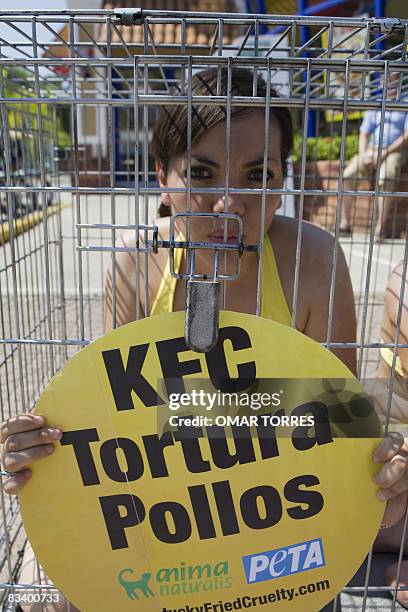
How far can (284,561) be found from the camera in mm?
892

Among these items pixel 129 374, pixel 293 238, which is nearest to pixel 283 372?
Result: pixel 129 374

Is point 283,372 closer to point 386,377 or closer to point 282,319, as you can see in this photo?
point 282,319

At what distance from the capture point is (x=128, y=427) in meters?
0.84

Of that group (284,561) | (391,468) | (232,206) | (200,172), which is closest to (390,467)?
(391,468)

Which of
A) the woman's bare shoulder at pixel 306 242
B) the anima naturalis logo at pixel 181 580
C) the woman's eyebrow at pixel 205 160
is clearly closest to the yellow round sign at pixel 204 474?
the anima naturalis logo at pixel 181 580

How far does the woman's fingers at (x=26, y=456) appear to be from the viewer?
843 mm

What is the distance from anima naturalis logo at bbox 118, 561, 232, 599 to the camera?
2.89 feet

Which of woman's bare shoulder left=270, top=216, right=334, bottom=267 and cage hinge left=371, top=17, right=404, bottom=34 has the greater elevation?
cage hinge left=371, top=17, right=404, bottom=34

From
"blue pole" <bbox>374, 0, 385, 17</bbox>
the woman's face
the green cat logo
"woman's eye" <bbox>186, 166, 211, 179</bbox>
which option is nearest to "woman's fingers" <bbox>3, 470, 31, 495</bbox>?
the green cat logo

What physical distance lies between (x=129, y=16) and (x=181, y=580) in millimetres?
899

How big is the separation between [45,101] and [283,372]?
0.53 metres

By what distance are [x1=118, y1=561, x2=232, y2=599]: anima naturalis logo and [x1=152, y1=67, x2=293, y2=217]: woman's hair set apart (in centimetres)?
78

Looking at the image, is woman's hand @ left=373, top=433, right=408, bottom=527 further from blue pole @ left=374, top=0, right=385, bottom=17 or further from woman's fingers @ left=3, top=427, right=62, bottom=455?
blue pole @ left=374, top=0, right=385, bottom=17

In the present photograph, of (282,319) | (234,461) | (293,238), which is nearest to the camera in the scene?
(234,461)
